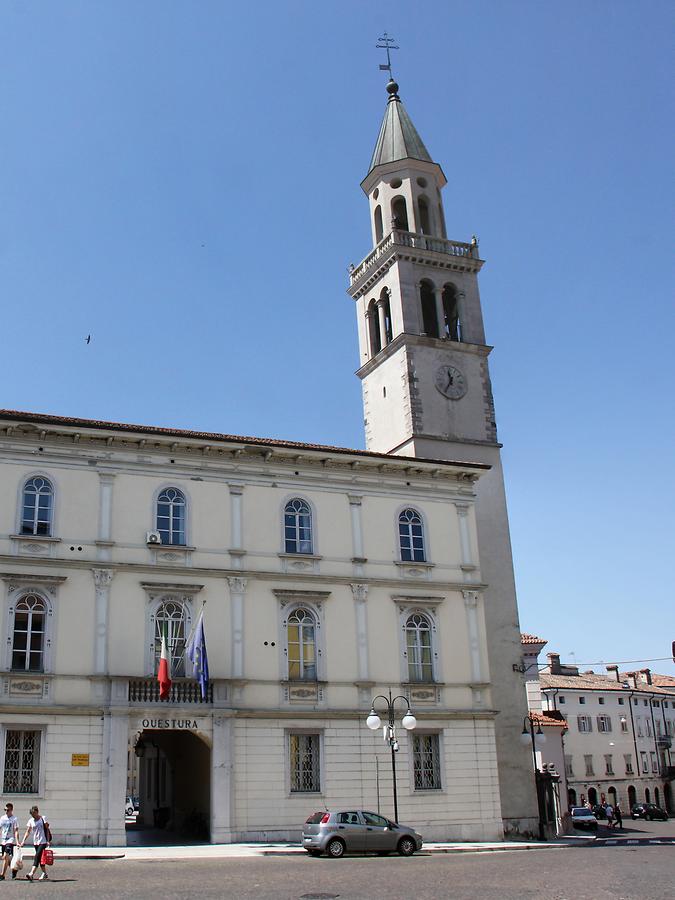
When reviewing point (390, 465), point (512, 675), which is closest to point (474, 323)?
point (390, 465)

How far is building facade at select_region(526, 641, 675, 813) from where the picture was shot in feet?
246

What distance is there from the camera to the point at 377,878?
1914 cm

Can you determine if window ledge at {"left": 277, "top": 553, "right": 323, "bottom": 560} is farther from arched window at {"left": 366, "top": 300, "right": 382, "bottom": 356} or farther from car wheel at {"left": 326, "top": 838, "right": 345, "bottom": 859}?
arched window at {"left": 366, "top": 300, "right": 382, "bottom": 356}

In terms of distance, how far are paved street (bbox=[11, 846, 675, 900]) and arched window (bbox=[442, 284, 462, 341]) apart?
25253 mm

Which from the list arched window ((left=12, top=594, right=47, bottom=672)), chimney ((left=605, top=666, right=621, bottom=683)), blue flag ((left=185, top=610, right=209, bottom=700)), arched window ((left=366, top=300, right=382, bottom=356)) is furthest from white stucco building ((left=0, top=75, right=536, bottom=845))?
chimney ((left=605, top=666, right=621, bottom=683))

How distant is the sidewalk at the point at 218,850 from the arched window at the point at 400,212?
28.8 metres

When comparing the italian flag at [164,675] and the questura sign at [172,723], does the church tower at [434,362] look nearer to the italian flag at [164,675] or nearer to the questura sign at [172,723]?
the questura sign at [172,723]

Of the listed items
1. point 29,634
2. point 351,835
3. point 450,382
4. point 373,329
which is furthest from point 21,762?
point 373,329

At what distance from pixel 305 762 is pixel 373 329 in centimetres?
2256

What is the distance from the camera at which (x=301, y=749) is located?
29859mm

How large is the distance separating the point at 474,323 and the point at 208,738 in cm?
2371

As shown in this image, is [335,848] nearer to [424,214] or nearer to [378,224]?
[378,224]

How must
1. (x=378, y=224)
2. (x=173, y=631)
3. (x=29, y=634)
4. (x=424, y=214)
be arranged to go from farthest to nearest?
(x=378, y=224), (x=424, y=214), (x=173, y=631), (x=29, y=634)

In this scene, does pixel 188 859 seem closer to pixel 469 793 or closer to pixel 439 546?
pixel 469 793
